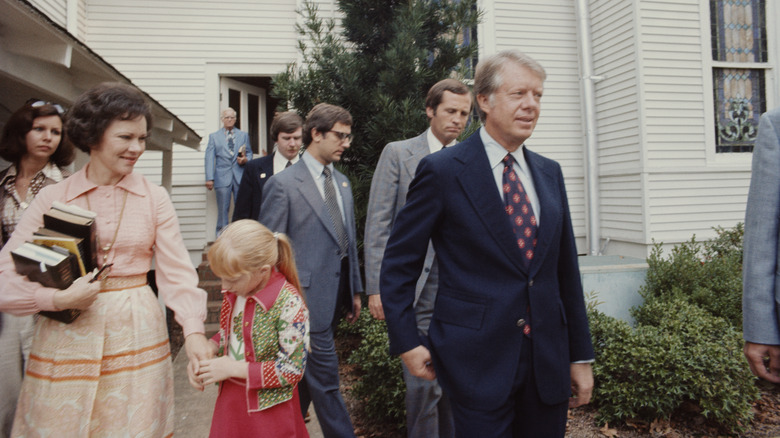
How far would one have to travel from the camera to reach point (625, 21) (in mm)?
7801

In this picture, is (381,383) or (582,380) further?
(381,383)

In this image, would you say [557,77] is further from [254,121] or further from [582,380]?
[582,380]

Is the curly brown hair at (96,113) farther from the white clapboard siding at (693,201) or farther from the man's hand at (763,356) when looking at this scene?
the white clapboard siding at (693,201)

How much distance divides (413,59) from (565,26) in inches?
190

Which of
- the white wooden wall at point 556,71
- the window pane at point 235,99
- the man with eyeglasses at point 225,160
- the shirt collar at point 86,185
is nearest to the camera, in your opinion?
the shirt collar at point 86,185

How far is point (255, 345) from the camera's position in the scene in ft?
6.44

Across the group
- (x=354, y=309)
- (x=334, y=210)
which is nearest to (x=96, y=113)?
(x=334, y=210)

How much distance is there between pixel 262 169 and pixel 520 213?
2.96 m

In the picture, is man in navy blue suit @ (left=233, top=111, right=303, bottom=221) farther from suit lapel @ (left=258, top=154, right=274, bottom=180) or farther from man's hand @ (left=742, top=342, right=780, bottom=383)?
man's hand @ (left=742, top=342, right=780, bottom=383)

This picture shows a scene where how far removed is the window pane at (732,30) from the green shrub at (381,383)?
7.63 metres

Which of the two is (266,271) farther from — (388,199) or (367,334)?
(367,334)

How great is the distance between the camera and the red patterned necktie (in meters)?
1.83

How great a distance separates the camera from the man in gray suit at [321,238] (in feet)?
9.42

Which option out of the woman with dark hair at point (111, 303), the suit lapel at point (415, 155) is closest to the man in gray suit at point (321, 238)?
the suit lapel at point (415, 155)
